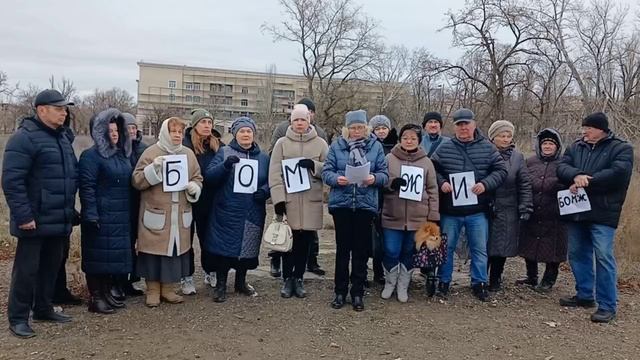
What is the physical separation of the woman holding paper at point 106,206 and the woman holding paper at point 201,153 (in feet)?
2.66

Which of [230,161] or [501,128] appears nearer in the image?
[230,161]

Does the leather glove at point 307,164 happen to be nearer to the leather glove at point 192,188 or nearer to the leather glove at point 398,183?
the leather glove at point 398,183

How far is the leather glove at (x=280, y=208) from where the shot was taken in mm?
5862

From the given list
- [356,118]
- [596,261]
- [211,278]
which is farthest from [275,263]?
[596,261]

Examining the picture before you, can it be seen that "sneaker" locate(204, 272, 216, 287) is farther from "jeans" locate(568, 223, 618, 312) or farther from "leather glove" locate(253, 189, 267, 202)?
"jeans" locate(568, 223, 618, 312)

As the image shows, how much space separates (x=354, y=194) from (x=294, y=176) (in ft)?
2.19

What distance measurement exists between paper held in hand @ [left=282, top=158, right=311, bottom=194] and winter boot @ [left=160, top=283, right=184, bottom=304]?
1.55 meters

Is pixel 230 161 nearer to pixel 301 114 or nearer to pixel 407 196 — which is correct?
pixel 301 114

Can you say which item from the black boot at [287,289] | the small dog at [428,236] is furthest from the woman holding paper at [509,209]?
the black boot at [287,289]

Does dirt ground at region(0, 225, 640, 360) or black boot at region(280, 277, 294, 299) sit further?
black boot at region(280, 277, 294, 299)

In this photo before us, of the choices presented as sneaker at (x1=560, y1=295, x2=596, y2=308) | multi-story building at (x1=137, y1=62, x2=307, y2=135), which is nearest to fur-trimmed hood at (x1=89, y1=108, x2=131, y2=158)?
sneaker at (x1=560, y1=295, x2=596, y2=308)

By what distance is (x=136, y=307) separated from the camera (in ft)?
18.6

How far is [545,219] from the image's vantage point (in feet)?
21.5

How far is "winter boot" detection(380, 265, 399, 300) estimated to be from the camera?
6.21 metres
